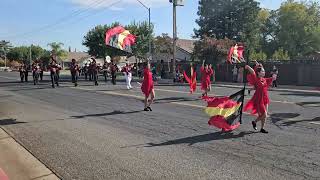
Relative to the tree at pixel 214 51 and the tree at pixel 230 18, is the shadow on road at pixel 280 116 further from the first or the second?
the tree at pixel 230 18

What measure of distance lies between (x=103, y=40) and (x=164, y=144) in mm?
65431

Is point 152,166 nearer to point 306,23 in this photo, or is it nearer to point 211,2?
point 211,2

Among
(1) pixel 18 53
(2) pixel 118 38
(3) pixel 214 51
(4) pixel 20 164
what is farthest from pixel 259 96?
(1) pixel 18 53

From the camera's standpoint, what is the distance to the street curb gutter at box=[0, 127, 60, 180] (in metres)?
7.93

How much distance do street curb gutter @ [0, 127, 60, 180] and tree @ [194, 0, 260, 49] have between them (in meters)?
58.3

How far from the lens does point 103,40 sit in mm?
74188

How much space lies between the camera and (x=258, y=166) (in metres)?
7.83

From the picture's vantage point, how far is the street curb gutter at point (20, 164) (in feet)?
26.0

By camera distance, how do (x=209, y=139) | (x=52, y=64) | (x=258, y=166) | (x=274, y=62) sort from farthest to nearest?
1. (x=274, y=62)
2. (x=52, y=64)
3. (x=209, y=139)
4. (x=258, y=166)

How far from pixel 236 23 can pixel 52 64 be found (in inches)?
1708

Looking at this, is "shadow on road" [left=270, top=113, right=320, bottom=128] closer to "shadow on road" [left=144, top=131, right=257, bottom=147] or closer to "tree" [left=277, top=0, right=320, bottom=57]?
"shadow on road" [left=144, top=131, right=257, bottom=147]

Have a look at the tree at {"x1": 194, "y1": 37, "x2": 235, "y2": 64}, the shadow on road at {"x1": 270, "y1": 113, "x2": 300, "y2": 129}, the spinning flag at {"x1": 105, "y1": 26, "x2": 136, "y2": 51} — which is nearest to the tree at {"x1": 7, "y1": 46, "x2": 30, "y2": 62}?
the tree at {"x1": 194, "y1": 37, "x2": 235, "y2": 64}

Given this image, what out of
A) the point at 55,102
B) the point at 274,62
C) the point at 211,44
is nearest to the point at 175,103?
the point at 55,102

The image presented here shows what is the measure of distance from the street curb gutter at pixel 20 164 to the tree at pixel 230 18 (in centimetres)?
5826
